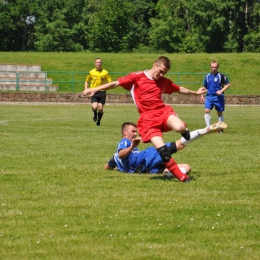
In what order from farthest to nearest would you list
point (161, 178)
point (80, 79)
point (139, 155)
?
point (80, 79) < point (139, 155) < point (161, 178)

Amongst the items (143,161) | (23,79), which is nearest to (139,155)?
(143,161)

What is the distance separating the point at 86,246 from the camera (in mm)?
6309

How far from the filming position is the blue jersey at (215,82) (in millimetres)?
→ 21422

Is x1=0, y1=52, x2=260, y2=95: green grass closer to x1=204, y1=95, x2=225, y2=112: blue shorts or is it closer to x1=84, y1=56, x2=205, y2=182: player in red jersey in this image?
x1=204, y1=95, x2=225, y2=112: blue shorts

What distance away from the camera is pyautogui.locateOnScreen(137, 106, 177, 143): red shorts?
10.5 meters

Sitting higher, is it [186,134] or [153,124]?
[153,124]

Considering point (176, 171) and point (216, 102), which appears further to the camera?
point (216, 102)

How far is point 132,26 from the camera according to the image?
281 ft

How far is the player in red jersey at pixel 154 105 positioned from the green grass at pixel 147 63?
4208cm

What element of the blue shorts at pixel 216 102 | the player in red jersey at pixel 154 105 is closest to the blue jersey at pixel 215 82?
the blue shorts at pixel 216 102

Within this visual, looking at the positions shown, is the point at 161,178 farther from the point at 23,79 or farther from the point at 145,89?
the point at 23,79

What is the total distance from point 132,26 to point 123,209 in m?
78.7

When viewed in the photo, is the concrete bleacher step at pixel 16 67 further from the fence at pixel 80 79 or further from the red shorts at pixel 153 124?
the red shorts at pixel 153 124

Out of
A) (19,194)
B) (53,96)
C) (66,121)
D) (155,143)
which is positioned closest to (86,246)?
(19,194)
